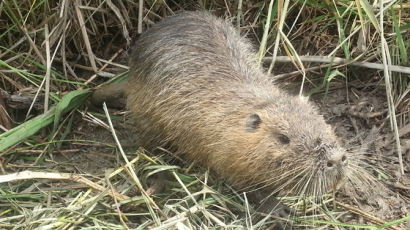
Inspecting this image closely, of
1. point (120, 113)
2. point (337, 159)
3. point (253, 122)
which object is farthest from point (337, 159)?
point (120, 113)

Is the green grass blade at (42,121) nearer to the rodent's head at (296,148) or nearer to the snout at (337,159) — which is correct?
the rodent's head at (296,148)

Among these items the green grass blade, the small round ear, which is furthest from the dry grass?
the small round ear

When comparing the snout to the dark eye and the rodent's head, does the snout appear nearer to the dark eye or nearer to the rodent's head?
the rodent's head

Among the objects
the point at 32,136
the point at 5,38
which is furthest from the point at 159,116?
the point at 5,38

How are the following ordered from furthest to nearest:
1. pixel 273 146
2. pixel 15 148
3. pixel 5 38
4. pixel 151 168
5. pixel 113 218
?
pixel 5 38, pixel 15 148, pixel 151 168, pixel 113 218, pixel 273 146

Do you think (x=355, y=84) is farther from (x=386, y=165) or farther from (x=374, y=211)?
(x=374, y=211)

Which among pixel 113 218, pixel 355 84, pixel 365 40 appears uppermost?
pixel 365 40

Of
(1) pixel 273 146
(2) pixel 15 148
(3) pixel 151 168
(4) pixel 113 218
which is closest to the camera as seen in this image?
(1) pixel 273 146
